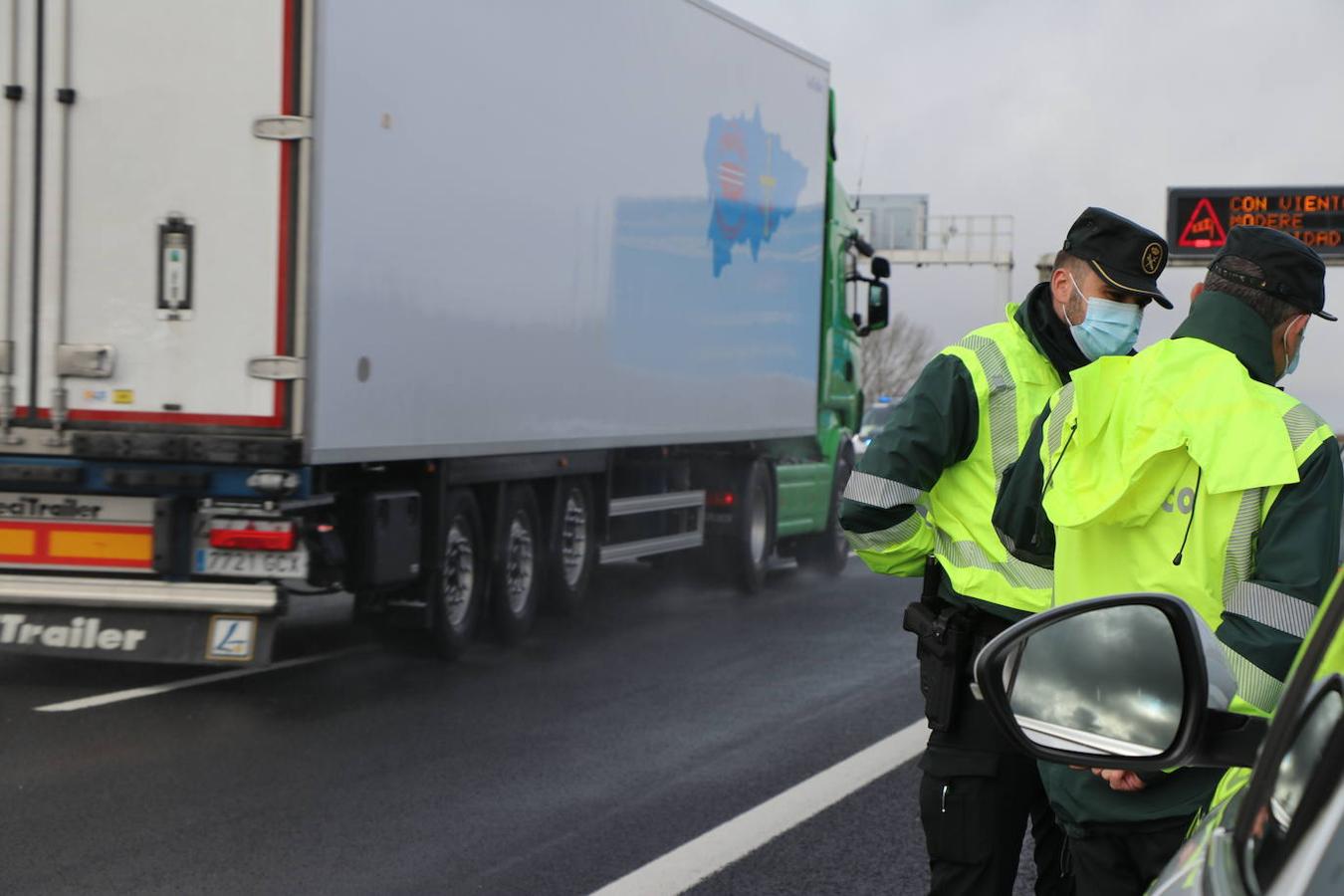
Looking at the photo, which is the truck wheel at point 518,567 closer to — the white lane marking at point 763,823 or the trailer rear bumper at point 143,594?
the trailer rear bumper at point 143,594

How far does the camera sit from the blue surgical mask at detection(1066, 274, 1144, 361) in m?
3.96

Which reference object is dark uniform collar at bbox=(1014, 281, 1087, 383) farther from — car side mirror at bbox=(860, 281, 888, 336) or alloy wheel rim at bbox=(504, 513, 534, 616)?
car side mirror at bbox=(860, 281, 888, 336)

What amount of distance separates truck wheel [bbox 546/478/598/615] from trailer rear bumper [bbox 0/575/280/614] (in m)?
3.59

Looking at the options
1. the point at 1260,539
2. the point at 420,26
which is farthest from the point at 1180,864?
the point at 420,26

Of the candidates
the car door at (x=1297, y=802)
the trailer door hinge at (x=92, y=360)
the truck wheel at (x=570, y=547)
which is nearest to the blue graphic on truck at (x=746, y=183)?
the truck wheel at (x=570, y=547)

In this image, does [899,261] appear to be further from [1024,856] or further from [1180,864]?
[1180,864]

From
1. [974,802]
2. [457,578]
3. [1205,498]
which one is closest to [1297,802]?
[1205,498]

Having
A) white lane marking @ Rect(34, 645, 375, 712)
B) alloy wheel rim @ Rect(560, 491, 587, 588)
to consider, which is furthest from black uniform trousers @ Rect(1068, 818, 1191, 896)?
Answer: alloy wheel rim @ Rect(560, 491, 587, 588)

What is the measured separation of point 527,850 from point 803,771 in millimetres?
Result: 1753

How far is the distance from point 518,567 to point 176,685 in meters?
2.48

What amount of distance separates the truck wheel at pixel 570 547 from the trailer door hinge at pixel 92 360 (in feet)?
12.4

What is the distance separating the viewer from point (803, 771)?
24.5 ft

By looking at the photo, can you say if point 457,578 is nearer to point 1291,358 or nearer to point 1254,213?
point 1291,358

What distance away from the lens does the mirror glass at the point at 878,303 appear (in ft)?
53.8
